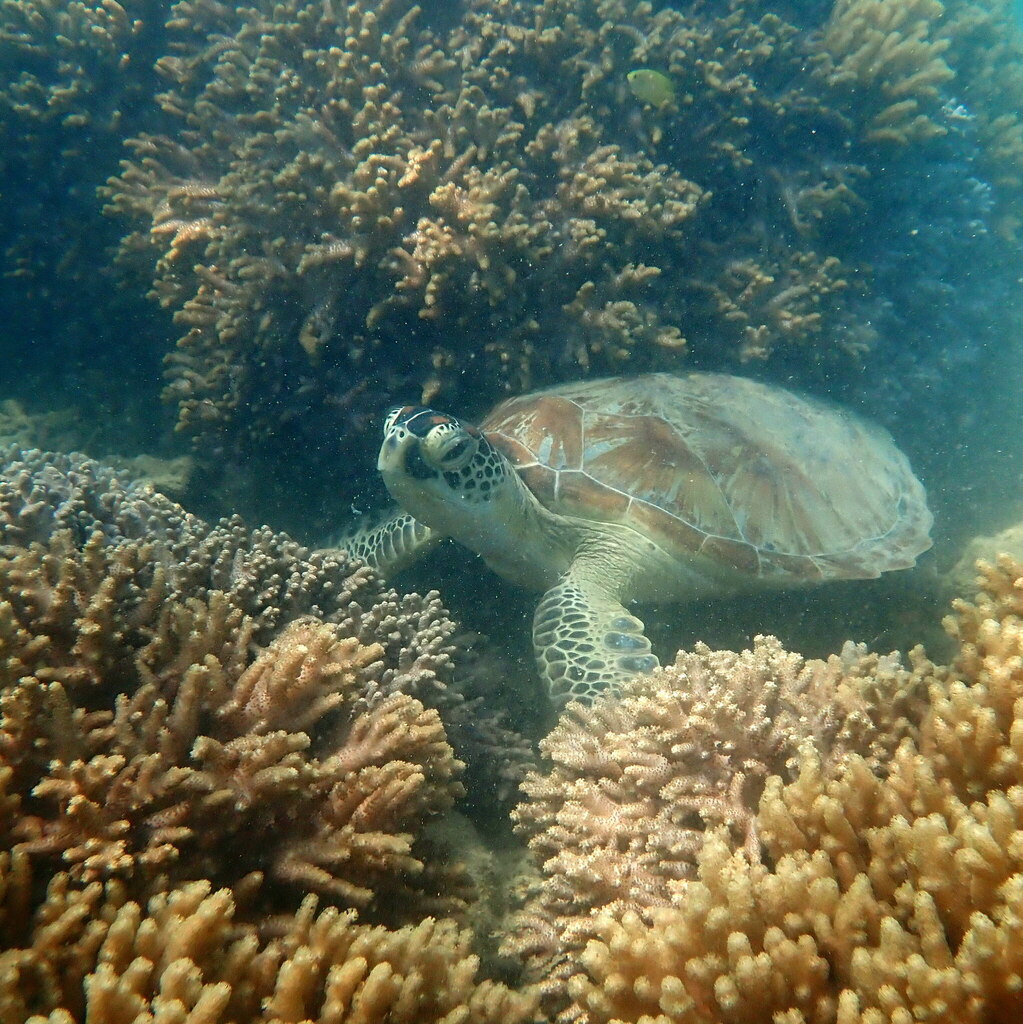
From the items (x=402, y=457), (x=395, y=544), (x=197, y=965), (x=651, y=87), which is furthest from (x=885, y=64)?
(x=197, y=965)

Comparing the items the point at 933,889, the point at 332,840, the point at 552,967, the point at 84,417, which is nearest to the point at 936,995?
the point at 933,889

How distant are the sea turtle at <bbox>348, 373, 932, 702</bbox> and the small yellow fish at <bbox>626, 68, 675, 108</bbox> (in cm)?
181

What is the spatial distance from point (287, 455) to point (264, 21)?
2967mm

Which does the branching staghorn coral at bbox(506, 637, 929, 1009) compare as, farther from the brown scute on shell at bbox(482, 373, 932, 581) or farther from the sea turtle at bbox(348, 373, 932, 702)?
the brown scute on shell at bbox(482, 373, 932, 581)

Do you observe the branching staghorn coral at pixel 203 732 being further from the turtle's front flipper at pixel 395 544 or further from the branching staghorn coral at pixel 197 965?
the turtle's front flipper at pixel 395 544

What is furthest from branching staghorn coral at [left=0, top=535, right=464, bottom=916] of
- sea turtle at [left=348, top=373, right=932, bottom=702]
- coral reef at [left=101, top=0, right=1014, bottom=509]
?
coral reef at [left=101, top=0, right=1014, bottom=509]

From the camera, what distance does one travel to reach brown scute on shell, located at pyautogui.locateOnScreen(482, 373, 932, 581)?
366 cm

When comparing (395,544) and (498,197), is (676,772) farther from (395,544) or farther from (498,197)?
(498,197)

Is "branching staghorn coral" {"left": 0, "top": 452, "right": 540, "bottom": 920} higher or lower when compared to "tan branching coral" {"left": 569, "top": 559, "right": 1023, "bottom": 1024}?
lower

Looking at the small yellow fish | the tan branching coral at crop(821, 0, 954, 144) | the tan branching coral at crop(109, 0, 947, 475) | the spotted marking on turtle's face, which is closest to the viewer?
Result: the spotted marking on turtle's face

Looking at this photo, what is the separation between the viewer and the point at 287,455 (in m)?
4.21

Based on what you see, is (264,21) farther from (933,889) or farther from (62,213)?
(933,889)

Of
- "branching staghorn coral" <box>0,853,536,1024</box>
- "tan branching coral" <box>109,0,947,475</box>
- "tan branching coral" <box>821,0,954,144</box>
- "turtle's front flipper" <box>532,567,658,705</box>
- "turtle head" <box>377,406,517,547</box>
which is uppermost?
"tan branching coral" <box>821,0,954,144</box>

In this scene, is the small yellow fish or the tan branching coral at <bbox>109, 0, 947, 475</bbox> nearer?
the tan branching coral at <bbox>109, 0, 947, 475</bbox>
